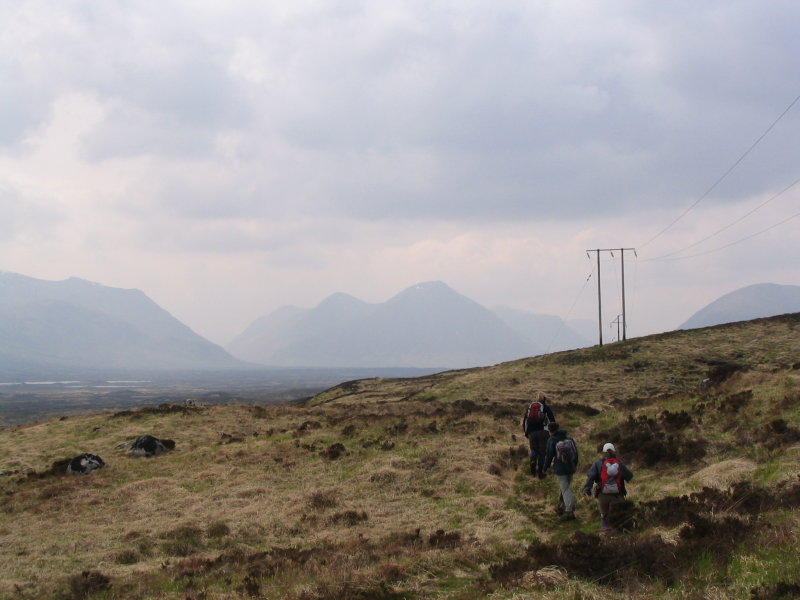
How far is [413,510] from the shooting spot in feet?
61.1

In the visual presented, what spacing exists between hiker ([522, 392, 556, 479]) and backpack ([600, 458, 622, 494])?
7276 millimetres

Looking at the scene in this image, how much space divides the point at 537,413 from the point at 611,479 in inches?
302

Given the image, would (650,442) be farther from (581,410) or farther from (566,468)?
(581,410)

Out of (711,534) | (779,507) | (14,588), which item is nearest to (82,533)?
(14,588)

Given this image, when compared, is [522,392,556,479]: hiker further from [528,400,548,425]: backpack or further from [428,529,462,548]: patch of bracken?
[428,529,462,548]: patch of bracken

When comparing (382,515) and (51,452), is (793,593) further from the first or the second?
Answer: (51,452)

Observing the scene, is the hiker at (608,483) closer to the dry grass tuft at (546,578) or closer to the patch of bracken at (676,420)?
the dry grass tuft at (546,578)

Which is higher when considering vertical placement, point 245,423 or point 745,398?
point 745,398

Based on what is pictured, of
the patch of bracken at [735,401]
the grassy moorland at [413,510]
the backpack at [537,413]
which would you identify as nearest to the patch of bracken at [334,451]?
the grassy moorland at [413,510]

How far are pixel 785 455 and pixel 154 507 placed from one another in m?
21.5

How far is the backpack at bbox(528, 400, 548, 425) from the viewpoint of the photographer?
21766 mm

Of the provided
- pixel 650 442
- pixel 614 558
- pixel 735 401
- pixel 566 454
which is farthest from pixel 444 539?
pixel 735 401

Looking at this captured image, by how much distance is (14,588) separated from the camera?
1363 cm

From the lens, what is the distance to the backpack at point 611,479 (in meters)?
14.1
